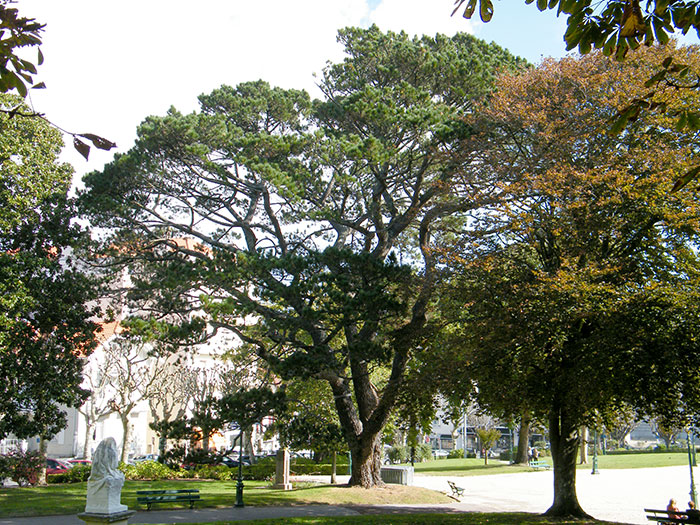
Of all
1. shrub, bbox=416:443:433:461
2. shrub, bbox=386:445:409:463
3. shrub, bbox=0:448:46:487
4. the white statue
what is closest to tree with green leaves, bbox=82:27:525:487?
the white statue

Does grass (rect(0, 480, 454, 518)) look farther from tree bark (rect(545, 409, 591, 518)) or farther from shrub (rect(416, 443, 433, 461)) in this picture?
shrub (rect(416, 443, 433, 461))

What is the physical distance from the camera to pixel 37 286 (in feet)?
64.6

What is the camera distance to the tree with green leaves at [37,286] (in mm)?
19406

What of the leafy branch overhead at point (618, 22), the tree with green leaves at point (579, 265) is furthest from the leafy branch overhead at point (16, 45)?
the tree with green leaves at point (579, 265)

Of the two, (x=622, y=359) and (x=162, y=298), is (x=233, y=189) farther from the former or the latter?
(x=622, y=359)

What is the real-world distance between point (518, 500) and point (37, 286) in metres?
18.4

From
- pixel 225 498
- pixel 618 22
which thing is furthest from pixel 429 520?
pixel 618 22

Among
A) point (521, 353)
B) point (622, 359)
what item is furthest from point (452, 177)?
point (622, 359)

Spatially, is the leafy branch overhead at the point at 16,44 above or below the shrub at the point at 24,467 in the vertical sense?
above

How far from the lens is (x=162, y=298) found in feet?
65.4

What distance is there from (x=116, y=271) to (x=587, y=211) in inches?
608

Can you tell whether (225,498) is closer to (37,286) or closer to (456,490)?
(456,490)

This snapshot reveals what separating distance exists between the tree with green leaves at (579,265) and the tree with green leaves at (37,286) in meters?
12.8

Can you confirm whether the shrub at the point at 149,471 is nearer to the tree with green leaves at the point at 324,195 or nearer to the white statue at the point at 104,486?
the tree with green leaves at the point at 324,195
